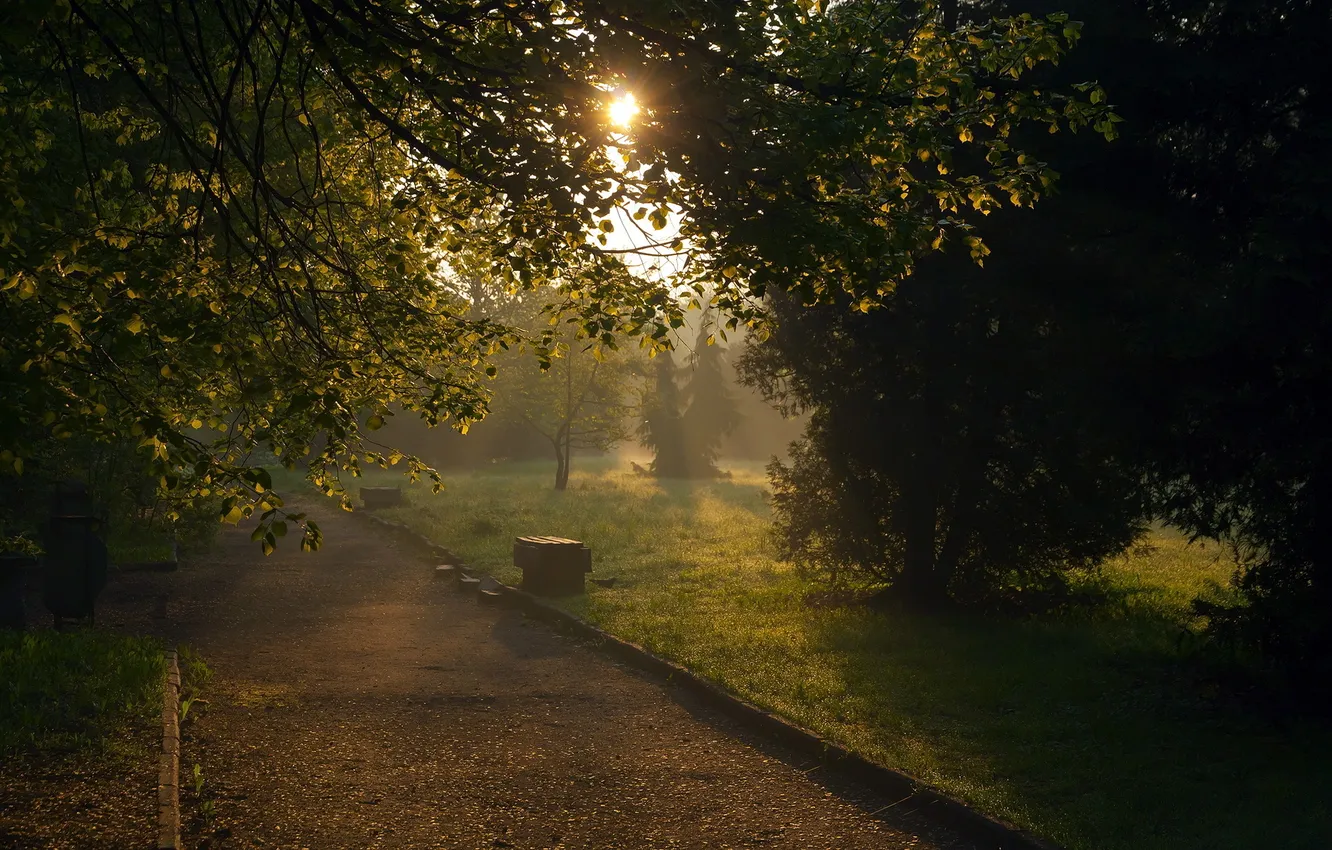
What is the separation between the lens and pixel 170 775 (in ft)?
23.9

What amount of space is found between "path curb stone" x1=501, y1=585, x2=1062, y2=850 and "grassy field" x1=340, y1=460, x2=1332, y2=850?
16 centimetres

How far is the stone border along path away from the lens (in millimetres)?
6605

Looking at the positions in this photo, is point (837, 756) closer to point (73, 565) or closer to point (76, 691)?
point (76, 691)

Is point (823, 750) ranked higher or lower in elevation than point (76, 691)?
higher

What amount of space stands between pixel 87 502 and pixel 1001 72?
36.8 feet

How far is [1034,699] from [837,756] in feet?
8.54

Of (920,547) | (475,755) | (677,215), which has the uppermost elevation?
(677,215)

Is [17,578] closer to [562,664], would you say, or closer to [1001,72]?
[562,664]

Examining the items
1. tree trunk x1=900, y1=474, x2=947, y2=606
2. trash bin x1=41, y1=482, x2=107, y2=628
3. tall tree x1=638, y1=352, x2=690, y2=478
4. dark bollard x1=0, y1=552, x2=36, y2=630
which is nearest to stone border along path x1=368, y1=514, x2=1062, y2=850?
tree trunk x1=900, y1=474, x2=947, y2=606

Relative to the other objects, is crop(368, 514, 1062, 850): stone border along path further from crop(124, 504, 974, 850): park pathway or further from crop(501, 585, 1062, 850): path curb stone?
crop(124, 504, 974, 850): park pathway

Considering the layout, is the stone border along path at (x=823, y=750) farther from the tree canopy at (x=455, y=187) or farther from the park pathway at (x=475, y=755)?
the tree canopy at (x=455, y=187)

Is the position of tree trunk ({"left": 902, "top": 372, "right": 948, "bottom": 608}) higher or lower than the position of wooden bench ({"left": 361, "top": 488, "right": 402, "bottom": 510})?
higher

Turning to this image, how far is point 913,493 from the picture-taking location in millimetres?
14195

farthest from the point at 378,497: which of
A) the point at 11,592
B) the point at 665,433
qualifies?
the point at 665,433
